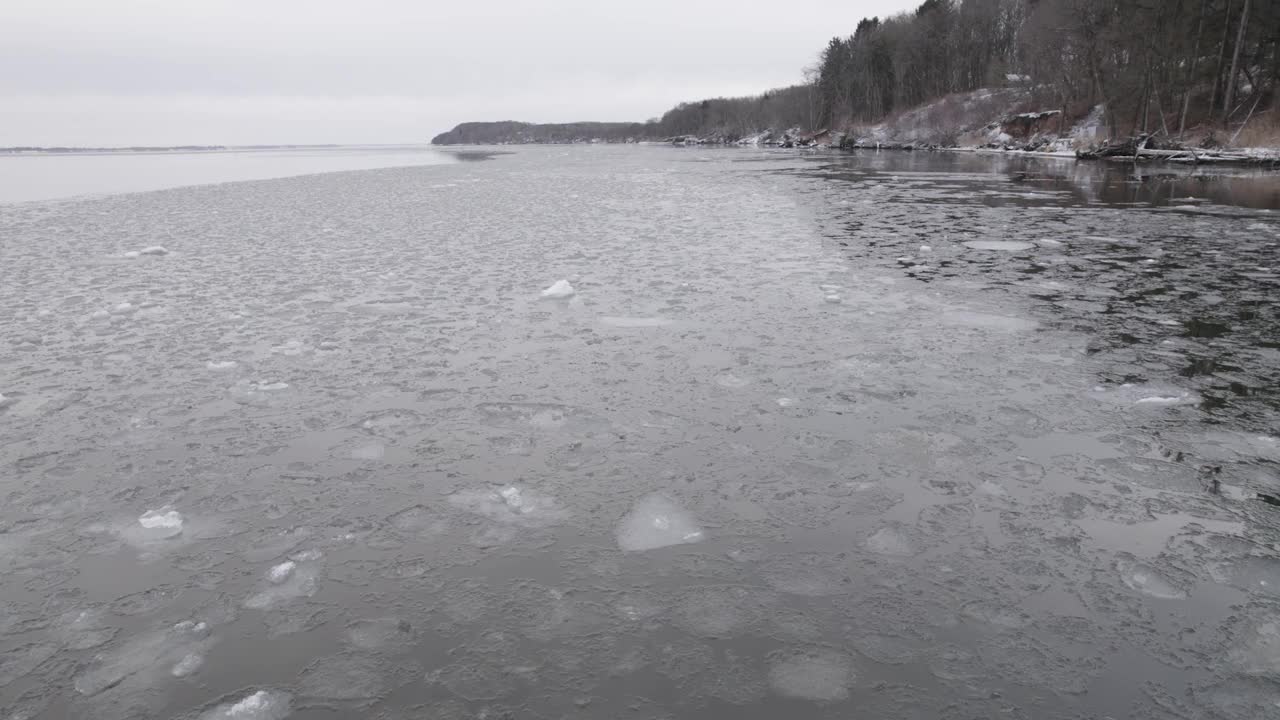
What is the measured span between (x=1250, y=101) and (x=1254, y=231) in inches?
1475

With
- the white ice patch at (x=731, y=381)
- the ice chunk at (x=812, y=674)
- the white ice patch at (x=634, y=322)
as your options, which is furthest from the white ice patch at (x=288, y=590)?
the white ice patch at (x=634, y=322)

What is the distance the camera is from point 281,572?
3436mm

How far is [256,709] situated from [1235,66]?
166ft

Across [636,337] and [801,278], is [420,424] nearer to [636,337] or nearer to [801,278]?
[636,337]

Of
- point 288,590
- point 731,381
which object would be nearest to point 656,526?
point 288,590

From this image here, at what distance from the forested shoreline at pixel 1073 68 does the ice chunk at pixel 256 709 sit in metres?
45.3

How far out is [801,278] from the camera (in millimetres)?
9719

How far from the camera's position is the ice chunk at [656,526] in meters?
3.68

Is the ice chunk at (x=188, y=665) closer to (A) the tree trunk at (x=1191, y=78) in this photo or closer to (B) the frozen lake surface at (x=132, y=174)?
(B) the frozen lake surface at (x=132, y=174)

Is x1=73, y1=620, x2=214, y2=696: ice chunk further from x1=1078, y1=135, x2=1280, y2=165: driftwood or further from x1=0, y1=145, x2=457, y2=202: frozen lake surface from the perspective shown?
x1=1078, y1=135, x2=1280, y2=165: driftwood

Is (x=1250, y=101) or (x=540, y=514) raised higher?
(x=1250, y=101)

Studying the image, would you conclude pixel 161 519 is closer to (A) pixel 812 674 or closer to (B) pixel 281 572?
(B) pixel 281 572

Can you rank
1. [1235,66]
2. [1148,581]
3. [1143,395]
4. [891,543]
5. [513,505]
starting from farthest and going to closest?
1. [1235,66]
2. [1143,395]
3. [513,505]
4. [891,543]
5. [1148,581]

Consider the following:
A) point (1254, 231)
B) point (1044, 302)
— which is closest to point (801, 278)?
point (1044, 302)
